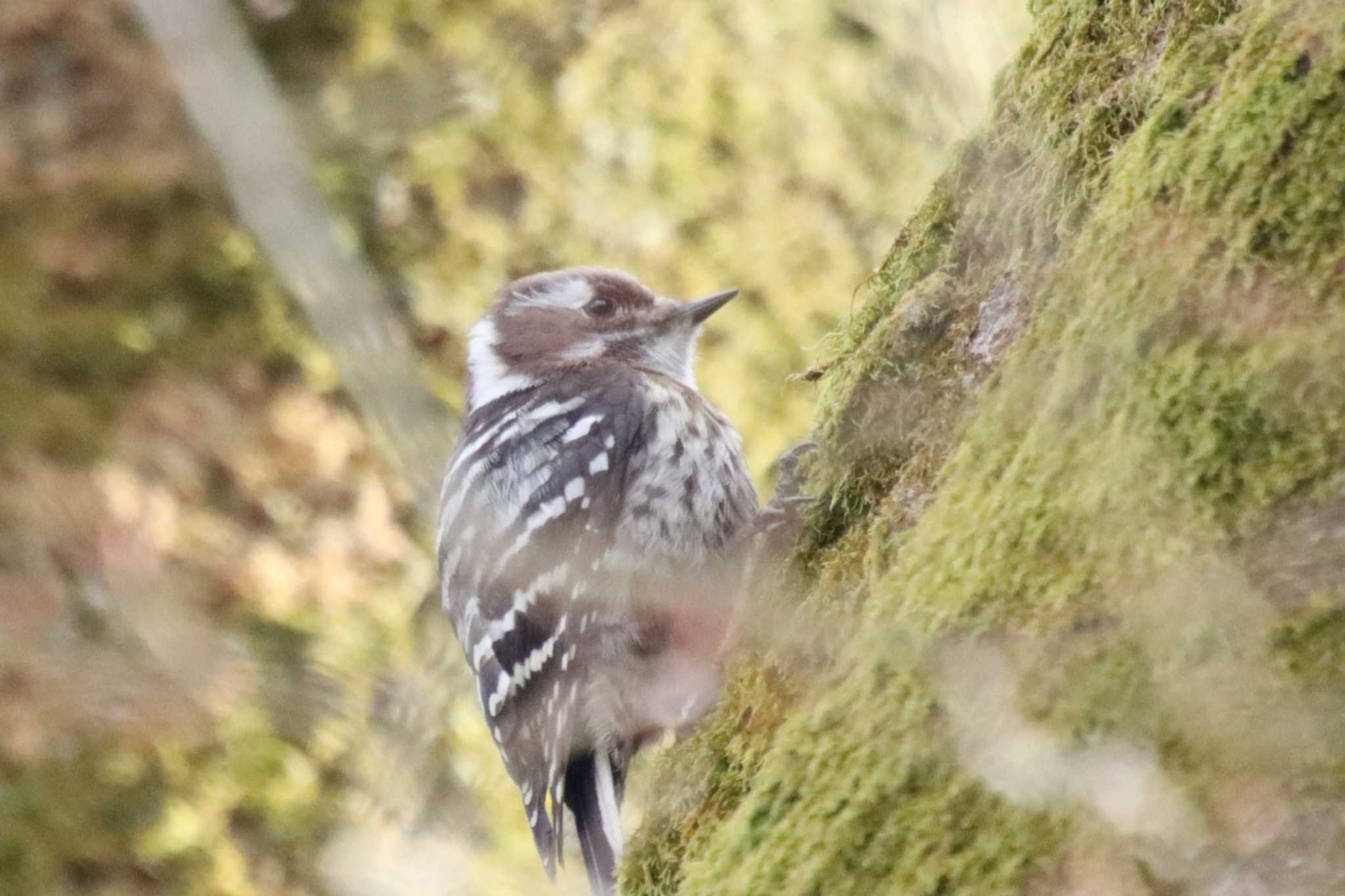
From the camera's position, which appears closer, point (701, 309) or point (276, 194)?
point (276, 194)

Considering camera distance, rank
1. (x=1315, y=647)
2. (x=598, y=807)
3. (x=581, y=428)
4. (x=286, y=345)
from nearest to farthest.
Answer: (x=1315, y=647) → (x=598, y=807) → (x=581, y=428) → (x=286, y=345)

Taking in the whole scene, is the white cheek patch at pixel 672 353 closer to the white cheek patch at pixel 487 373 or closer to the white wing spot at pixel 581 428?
the white cheek patch at pixel 487 373

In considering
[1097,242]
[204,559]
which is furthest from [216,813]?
[1097,242]

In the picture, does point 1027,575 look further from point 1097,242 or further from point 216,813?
point 216,813

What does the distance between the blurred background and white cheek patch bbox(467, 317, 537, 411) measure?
4.08 ft

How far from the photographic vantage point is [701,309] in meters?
4.20

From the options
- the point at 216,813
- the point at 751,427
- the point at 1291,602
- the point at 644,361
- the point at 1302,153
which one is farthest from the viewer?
the point at 751,427

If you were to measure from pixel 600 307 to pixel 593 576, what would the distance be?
3.31 feet

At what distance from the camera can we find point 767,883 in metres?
1.94

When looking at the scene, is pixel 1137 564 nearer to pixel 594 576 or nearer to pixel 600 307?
pixel 594 576

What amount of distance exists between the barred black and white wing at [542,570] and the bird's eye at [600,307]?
42 centimetres

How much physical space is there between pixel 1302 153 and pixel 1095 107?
62cm

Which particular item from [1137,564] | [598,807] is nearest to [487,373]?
[598,807]

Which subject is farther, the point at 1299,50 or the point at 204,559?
the point at 204,559
